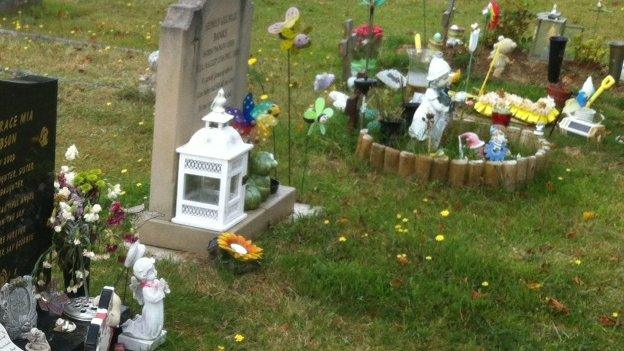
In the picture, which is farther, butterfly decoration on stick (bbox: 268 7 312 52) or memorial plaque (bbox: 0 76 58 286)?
butterfly decoration on stick (bbox: 268 7 312 52)

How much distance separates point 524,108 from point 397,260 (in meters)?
3.68

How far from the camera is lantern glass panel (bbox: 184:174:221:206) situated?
6199 mm

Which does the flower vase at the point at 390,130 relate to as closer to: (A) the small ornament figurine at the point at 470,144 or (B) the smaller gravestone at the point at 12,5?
(A) the small ornament figurine at the point at 470,144

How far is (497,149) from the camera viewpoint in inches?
305

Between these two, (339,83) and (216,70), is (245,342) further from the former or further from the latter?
(339,83)

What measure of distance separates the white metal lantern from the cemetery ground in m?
0.31

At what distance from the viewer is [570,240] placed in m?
6.73

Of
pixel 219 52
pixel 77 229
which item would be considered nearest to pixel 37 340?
pixel 77 229

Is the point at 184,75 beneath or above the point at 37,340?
above

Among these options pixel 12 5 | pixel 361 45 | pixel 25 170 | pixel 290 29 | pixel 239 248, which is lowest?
pixel 12 5

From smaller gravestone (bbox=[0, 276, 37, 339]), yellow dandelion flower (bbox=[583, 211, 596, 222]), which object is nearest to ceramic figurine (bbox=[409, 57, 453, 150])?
yellow dandelion flower (bbox=[583, 211, 596, 222])

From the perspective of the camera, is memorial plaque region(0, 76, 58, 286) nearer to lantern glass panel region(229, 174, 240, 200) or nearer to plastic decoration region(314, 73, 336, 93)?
lantern glass panel region(229, 174, 240, 200)

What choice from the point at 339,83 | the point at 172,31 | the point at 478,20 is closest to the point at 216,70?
the point at 172,31

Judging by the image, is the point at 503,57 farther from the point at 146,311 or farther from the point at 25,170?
the point at 25,170
